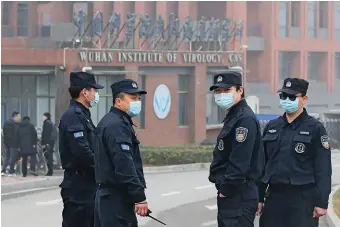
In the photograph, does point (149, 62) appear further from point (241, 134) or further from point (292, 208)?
point (241, 134)

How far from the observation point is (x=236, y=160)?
22.2 feet

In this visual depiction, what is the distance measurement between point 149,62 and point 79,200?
2493 centimetres

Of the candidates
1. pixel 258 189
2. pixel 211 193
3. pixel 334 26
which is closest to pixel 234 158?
pixel 258 189

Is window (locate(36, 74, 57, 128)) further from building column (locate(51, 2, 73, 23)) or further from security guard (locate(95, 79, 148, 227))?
security guard (locate(95, 79, 148, 227))

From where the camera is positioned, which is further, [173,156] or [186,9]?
[186,9]

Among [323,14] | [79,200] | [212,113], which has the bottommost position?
[79,200]

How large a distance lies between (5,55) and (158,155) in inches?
314

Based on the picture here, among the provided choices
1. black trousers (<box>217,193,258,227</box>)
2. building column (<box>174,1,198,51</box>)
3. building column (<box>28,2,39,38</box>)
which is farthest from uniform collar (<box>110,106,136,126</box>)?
building column (<box>28,2,39,38</box>)

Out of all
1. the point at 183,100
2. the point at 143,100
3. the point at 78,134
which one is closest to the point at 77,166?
the point at 78,134

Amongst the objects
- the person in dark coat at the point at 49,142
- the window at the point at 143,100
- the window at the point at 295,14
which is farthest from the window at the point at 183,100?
the window at the point at 295,14

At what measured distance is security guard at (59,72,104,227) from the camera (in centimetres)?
827

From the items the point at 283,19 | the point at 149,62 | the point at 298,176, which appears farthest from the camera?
the point at 283,19

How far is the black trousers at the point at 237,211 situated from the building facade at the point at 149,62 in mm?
24035

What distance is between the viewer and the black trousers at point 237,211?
22.1ft
